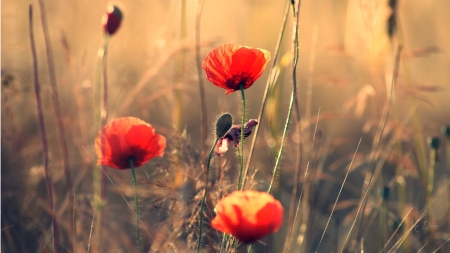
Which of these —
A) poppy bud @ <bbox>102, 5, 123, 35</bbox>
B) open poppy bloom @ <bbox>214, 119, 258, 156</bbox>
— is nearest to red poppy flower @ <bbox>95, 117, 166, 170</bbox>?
open poppy bloom @ <bbox>214, 119, 258, 156</bbox>

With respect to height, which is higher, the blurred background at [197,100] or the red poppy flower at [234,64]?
the red poppy flower at [234,64]

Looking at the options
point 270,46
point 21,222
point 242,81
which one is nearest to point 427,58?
point 270,46

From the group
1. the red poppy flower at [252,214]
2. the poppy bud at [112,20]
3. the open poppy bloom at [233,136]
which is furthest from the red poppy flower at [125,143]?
the poppy bud at [112,20]

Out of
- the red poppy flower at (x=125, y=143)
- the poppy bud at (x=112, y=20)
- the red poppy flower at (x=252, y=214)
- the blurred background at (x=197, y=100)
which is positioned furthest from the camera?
the blurred background at (x=197, y=100)

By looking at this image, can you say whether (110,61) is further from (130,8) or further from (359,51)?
(359,51)

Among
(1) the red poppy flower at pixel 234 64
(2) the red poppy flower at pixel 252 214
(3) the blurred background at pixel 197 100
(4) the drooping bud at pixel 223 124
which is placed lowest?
(3) the blurred background at pixel 197 100

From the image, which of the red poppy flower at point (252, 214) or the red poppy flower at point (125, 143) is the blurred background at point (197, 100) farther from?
the red poppy flower at point (252, 214)
